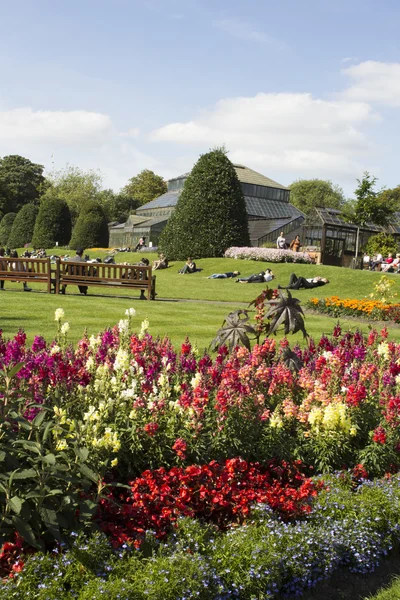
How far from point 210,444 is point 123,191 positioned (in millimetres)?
88790

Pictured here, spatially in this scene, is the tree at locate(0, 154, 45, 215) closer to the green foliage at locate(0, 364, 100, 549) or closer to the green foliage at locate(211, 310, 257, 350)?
the green foliage at locate(211, 310, 257, 350)

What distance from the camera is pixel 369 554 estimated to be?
363 cm

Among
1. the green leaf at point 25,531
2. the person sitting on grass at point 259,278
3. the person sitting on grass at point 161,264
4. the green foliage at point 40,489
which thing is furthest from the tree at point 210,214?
the green leaf at point 25,531

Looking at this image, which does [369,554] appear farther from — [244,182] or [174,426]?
[244,182]

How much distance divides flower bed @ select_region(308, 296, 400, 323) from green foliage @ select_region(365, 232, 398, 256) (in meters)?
20.6

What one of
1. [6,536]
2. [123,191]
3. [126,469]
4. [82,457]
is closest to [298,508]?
[126,469]

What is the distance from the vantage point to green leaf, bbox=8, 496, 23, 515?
2.83m

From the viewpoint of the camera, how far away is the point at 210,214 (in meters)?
30.5

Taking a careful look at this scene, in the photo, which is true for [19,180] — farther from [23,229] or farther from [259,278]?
[259,278]

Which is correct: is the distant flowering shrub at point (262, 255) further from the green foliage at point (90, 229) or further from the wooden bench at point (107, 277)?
the green foliage at point (90, 229)

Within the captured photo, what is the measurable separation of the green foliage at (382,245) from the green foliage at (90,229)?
21.8 metres

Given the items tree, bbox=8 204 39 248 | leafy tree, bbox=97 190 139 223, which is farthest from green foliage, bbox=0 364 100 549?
leafy tree, bbox=97 190 139 223

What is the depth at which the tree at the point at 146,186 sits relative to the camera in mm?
85562

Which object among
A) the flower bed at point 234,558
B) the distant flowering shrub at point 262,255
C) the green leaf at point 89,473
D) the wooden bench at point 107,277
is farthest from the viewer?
the distant flowering shrub at point 262,255
